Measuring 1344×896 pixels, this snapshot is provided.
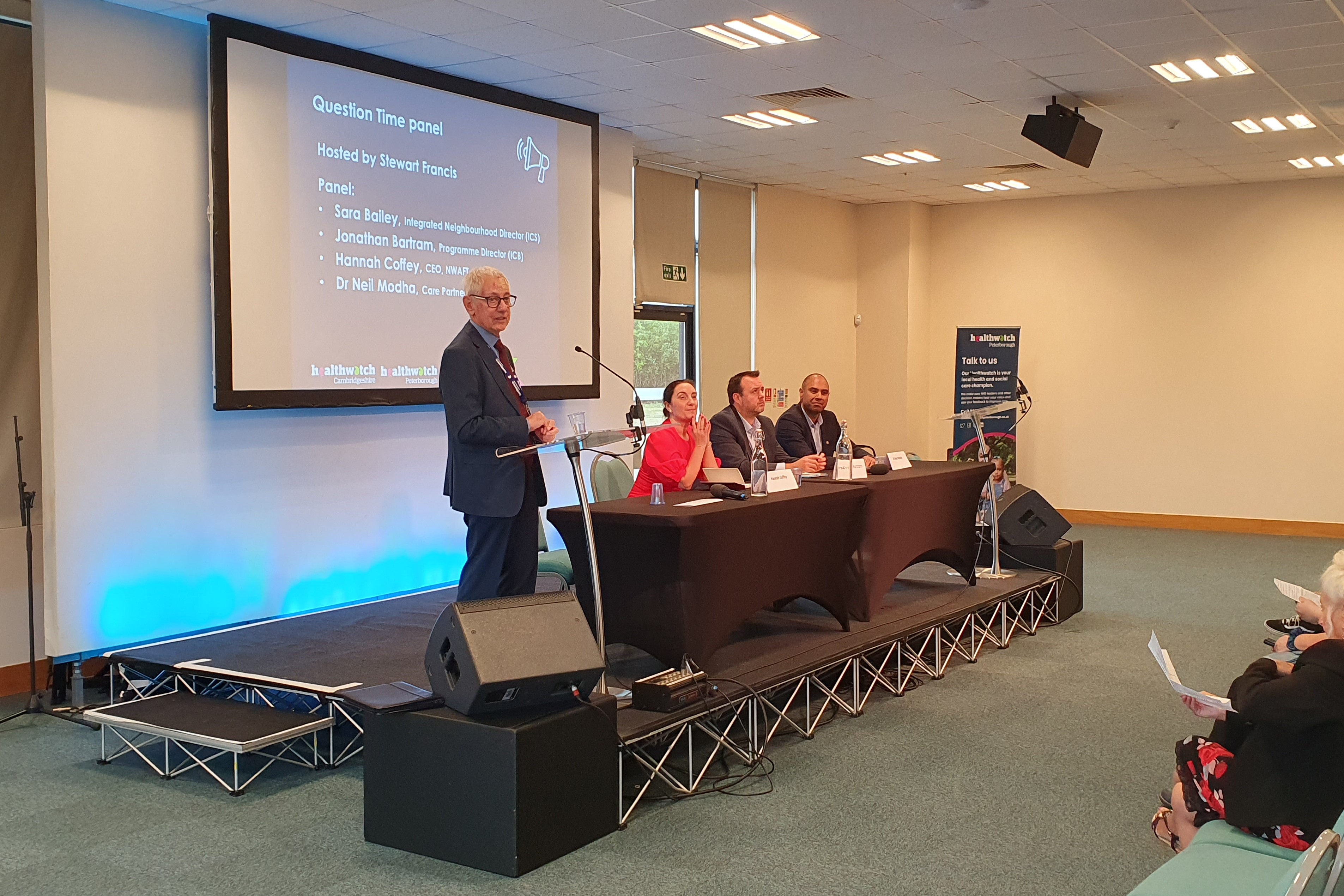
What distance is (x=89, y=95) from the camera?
5094mm

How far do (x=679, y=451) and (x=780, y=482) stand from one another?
0.65 meters

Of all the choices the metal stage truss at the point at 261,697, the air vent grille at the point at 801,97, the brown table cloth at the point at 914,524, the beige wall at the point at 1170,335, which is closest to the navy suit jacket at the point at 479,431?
the metal stage truss at the point at 261,697

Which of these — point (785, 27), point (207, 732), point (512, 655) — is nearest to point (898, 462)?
point (785, 27)

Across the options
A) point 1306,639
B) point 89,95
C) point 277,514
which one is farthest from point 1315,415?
point 89,95

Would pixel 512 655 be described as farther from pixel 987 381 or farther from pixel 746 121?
pixel 987 381

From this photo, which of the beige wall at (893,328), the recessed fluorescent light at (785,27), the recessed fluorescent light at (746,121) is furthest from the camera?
the beige wall at (893,328)

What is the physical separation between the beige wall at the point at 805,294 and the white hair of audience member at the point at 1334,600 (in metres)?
7.56

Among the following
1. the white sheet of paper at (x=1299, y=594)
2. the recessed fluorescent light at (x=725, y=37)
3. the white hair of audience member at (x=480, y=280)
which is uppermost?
the recessed fluorescent light at (x=725, y=37)

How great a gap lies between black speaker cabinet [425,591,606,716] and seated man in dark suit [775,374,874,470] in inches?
129

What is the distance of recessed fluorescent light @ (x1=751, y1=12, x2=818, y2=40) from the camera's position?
559 cm

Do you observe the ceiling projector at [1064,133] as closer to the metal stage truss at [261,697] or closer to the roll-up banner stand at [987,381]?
the roll-up banner stand at [987,381]

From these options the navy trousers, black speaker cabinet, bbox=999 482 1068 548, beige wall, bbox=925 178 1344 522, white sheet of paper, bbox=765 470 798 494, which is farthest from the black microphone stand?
beige wall, bbox=925 178 1344 522

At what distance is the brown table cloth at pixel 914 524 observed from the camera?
5.23 m

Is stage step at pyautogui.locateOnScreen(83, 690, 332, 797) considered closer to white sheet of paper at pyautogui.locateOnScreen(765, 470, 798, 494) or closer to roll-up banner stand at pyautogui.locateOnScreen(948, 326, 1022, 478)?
white sheet of paper at pyautogui.locateOnScreen(765, 470, 798, 494)
